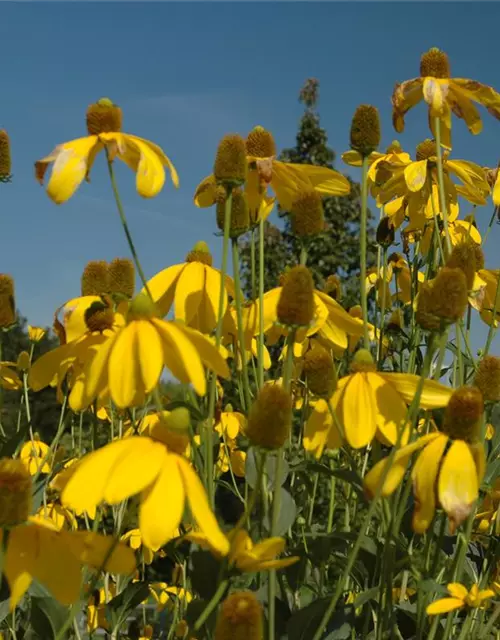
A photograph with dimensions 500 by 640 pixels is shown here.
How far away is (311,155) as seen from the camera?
14.6 meters

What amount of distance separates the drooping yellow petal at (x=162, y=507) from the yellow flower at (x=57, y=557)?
0.07 m

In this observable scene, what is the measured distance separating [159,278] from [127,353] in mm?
738

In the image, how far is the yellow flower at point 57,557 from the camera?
44.6 inches

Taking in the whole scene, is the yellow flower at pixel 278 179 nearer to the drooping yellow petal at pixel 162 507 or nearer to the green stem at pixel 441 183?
→ the green stem at pixel 441 183

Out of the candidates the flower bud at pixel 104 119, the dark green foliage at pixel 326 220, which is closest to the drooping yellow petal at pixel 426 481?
the flower bud at pixel 104 119

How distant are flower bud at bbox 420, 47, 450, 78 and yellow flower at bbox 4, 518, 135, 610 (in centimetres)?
168

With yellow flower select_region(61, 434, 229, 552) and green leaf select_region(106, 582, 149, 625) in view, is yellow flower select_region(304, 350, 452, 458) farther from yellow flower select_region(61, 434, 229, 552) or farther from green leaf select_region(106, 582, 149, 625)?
green leaf select_region(106, 582, 149, 625)

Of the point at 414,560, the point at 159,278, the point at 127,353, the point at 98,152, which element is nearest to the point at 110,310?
the point at 159,278

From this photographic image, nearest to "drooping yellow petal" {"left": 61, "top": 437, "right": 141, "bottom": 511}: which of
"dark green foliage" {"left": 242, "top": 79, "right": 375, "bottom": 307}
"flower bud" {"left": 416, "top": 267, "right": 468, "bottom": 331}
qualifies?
"flower bud" {"left": 416, "top": 267, "right": 468, "bottom": 331}

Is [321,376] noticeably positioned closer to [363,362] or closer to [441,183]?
[363,362]

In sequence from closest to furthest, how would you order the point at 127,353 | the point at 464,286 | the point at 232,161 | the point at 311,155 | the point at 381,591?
the point at 127,353 → the point at 464,286 → the point at 381,591 → the point at 232,161 → the point at 311,155

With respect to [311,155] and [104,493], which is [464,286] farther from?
[311,155]

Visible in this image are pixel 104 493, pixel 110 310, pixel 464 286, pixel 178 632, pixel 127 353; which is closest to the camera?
pixel 104 493

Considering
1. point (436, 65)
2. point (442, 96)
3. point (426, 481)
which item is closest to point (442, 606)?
point (426, 481)
